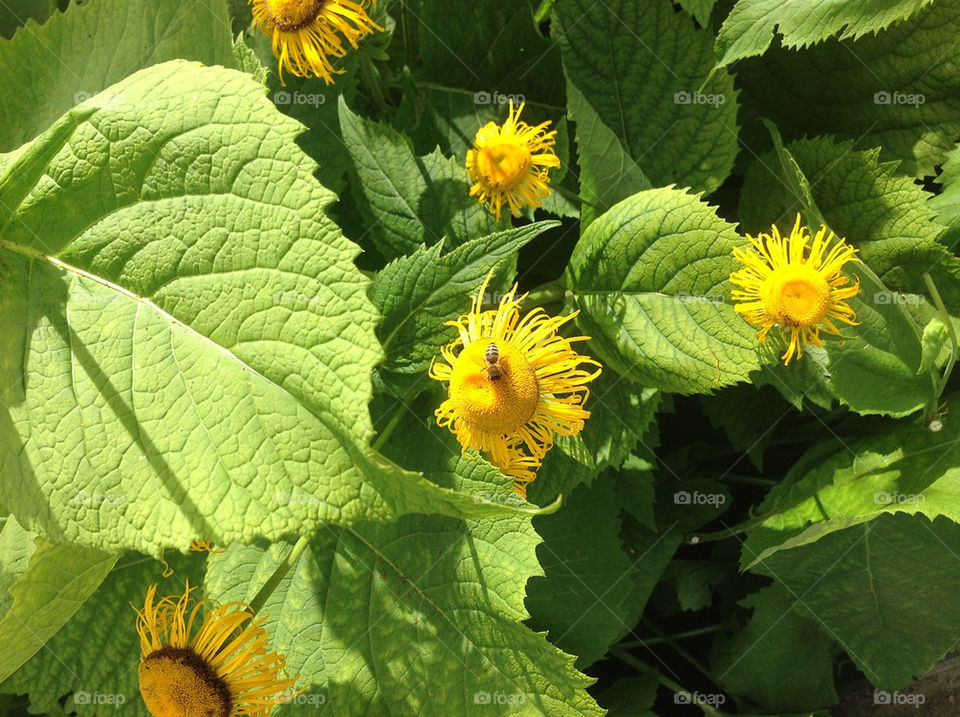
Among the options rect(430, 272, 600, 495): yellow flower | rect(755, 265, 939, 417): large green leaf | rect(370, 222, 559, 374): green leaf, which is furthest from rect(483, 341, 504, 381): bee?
rect(755, 265, 939, 417): large green leaf

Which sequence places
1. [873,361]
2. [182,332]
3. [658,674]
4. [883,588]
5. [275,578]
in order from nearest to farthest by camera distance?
[182,332], [275,578], [873,361], [883,588], [658,674]

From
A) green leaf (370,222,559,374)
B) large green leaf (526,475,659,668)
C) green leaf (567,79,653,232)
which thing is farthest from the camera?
large green leaf (526,475,659,668)

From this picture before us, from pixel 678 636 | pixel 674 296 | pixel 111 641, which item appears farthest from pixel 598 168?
pixel 111 641

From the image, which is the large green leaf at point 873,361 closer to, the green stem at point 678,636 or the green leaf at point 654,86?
the green leaf at point 654,86

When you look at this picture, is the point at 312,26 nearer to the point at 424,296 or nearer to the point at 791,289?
the point at 424,296

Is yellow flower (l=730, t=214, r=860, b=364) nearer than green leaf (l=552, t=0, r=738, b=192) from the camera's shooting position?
Yes

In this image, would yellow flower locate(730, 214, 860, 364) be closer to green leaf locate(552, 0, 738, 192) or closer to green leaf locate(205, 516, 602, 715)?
green leaf locate(552, 0, 738, 192)

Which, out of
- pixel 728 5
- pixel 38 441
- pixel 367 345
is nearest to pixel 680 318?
pixel 367 345
